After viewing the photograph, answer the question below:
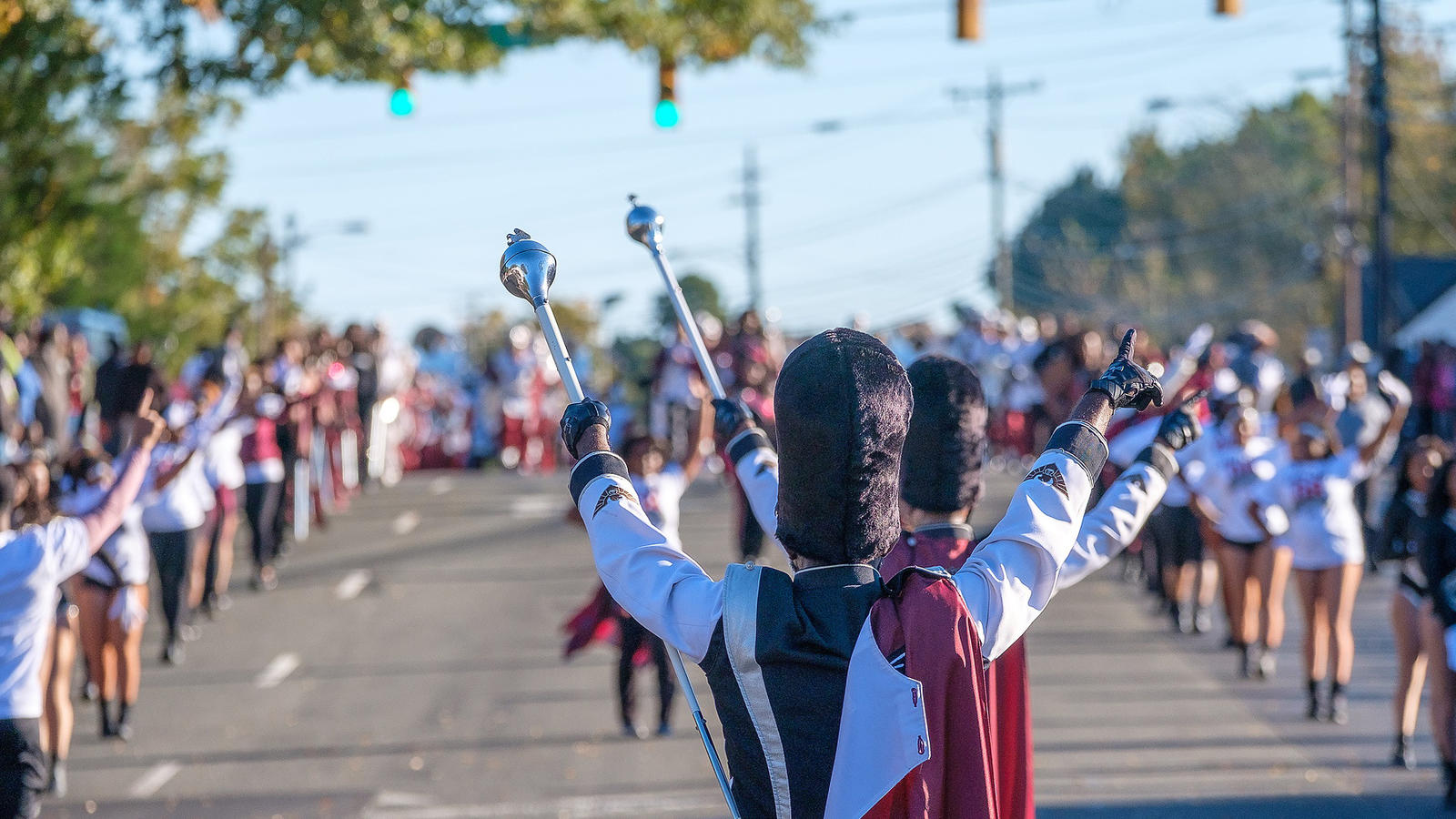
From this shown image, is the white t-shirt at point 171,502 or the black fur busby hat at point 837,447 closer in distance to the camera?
the black fur busby hat at point 837,447

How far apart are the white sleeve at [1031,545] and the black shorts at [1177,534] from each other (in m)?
9.96

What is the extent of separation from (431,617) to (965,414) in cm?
1059

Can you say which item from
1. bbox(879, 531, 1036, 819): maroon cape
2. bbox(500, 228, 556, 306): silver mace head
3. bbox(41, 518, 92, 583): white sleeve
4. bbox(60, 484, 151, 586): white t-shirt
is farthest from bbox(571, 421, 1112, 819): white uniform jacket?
bbox(60, 484, 151, 586): white t-shirt

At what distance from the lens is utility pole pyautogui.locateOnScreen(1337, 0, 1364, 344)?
96.8ft

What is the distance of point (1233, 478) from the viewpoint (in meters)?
11.3

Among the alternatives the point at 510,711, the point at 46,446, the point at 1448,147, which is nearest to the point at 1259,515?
the point at 510,711

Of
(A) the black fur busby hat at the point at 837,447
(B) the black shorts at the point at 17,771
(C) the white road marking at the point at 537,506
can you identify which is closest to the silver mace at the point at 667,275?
(A) the black fur busby hat at the point at 837,447

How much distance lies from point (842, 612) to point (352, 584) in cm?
1313

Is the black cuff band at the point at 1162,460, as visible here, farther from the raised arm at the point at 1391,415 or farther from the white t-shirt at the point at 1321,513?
the raised arm at the point at 1391,415

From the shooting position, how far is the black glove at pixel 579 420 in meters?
3.21

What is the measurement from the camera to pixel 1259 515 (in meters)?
11.2

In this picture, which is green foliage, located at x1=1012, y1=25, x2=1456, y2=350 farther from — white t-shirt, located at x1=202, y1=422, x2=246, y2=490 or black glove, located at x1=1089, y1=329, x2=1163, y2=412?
black glove, located at x1=1089, y1=329, x2=1163, y2=412

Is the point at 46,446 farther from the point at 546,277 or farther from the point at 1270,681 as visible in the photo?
the point at 546,277

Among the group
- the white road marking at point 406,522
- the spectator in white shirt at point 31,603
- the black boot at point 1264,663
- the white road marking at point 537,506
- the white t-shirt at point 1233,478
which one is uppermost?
the spectator in white shirt at point 31,603
